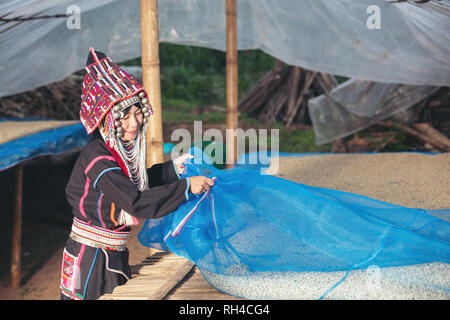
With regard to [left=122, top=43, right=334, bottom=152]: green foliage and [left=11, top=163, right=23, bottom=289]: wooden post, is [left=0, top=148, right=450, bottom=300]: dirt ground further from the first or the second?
[left=122, top=43, right=334, bottom=152]: green foliage

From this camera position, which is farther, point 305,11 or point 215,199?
point 305,11

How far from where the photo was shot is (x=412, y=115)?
5.60 meters

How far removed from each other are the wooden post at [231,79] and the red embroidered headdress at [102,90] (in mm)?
1908

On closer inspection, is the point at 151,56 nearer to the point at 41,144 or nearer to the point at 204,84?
the point at 41,144

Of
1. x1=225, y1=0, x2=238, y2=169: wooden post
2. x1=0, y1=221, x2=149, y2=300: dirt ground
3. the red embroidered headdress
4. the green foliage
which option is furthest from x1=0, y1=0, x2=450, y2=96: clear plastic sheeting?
the green foliage

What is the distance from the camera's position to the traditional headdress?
1.57 meters

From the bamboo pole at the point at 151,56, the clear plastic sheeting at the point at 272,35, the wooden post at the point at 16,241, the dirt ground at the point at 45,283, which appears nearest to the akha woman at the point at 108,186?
the bamboo pole at the point at 151,56

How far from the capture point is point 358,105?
17.0ft

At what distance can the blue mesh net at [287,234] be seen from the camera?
1.53 m

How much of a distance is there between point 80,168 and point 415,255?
4.02 feet

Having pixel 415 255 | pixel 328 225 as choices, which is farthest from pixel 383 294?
pixel 328 225

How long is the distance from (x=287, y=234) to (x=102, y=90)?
0.84 m

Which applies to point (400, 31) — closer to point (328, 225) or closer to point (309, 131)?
point (328, 225)

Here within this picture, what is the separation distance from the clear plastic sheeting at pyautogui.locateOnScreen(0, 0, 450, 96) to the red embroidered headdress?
1.27 m
